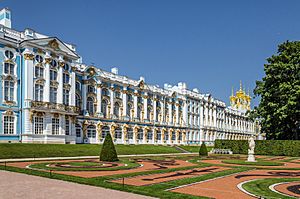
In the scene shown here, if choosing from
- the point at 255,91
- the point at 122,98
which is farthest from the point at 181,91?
the point at 255,91

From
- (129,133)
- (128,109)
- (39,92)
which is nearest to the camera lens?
(39,92)

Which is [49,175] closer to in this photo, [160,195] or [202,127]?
[160,195]

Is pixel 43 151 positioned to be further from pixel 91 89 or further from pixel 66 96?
pixel 91 89

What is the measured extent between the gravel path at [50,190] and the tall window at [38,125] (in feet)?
87.3

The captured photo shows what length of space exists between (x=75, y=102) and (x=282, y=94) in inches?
1133

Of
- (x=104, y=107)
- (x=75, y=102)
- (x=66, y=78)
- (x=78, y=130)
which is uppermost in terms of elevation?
(x=66, y=78)

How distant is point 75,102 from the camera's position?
1866 inches

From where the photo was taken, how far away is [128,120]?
56.2 m

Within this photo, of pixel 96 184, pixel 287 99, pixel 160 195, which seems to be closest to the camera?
pixel 160 195

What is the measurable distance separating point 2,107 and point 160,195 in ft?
103

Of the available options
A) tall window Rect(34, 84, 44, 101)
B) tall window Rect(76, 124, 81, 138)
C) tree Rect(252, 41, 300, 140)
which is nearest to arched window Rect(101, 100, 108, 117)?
tall window Rect(76, 124, 81, 138)

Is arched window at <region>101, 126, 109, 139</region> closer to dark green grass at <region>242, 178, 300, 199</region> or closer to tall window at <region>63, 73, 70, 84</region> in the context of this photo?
tall window at <region>63, 73, 70, 84</region>

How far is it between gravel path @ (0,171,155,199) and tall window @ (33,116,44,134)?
26.6m

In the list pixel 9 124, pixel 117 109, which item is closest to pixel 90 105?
pixel 117 109
